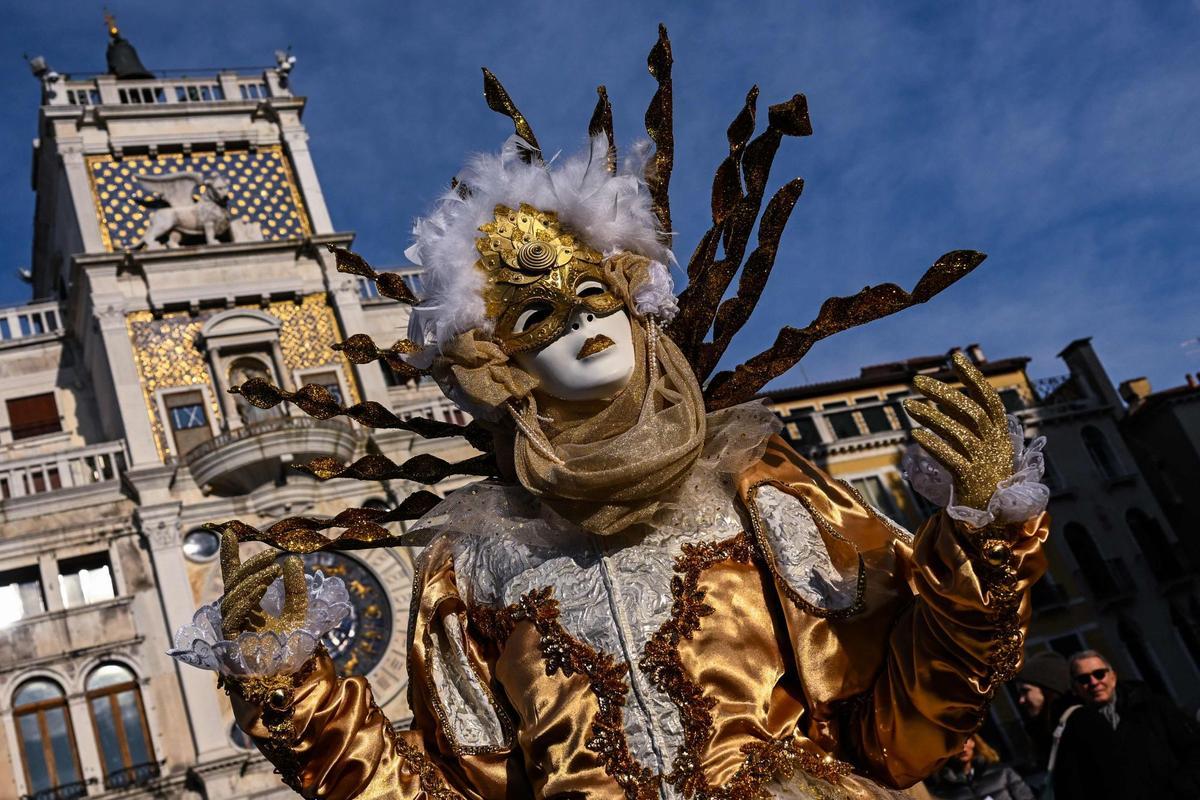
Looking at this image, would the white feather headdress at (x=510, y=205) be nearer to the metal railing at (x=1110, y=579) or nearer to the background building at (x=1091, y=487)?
the background building at (x=1091, y=487)

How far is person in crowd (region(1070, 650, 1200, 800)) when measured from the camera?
15.0 feet

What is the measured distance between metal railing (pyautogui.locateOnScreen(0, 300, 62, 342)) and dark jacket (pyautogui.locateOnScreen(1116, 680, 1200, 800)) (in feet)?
60.7

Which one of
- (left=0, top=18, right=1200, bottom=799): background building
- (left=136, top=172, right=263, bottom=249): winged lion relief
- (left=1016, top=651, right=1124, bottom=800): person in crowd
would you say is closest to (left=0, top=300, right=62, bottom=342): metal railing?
(left=0, top=18, right=1200, bottom=799): background building

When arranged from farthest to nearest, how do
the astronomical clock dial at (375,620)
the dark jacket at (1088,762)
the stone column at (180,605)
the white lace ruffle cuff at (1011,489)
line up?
the astronomical clock dial at (375,620) < the stone column at (180,605) < the dark jacket at (1088,762) < the white lace ruffle cuff at (1011,489)

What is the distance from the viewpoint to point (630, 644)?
9.84 ft

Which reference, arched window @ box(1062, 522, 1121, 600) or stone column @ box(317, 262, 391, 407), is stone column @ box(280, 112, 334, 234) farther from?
arched window @ box(1062, 522, 1121, 600)

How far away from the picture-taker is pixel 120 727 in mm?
15289

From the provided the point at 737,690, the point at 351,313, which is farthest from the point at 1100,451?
the point at 737,690

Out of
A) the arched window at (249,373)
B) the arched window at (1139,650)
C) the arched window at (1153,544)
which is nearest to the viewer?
the arched window at (249,373)

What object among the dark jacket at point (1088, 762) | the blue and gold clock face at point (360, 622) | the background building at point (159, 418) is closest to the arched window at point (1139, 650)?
the background building at point (159, 418)

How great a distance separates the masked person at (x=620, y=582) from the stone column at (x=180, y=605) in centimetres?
1287

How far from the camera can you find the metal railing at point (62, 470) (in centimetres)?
1634

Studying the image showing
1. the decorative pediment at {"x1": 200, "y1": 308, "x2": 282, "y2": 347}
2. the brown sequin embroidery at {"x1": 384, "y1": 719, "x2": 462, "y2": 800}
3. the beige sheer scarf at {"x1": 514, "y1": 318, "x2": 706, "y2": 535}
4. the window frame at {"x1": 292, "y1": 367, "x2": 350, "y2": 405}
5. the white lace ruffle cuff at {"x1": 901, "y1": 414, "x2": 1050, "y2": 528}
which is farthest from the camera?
the window frame at {"x1": 292, "y1": 367, "x2": 350, "y2": 405}

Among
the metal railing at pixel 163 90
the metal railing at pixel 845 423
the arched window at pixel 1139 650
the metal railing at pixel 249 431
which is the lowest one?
the arched window at pixel 1139 650
